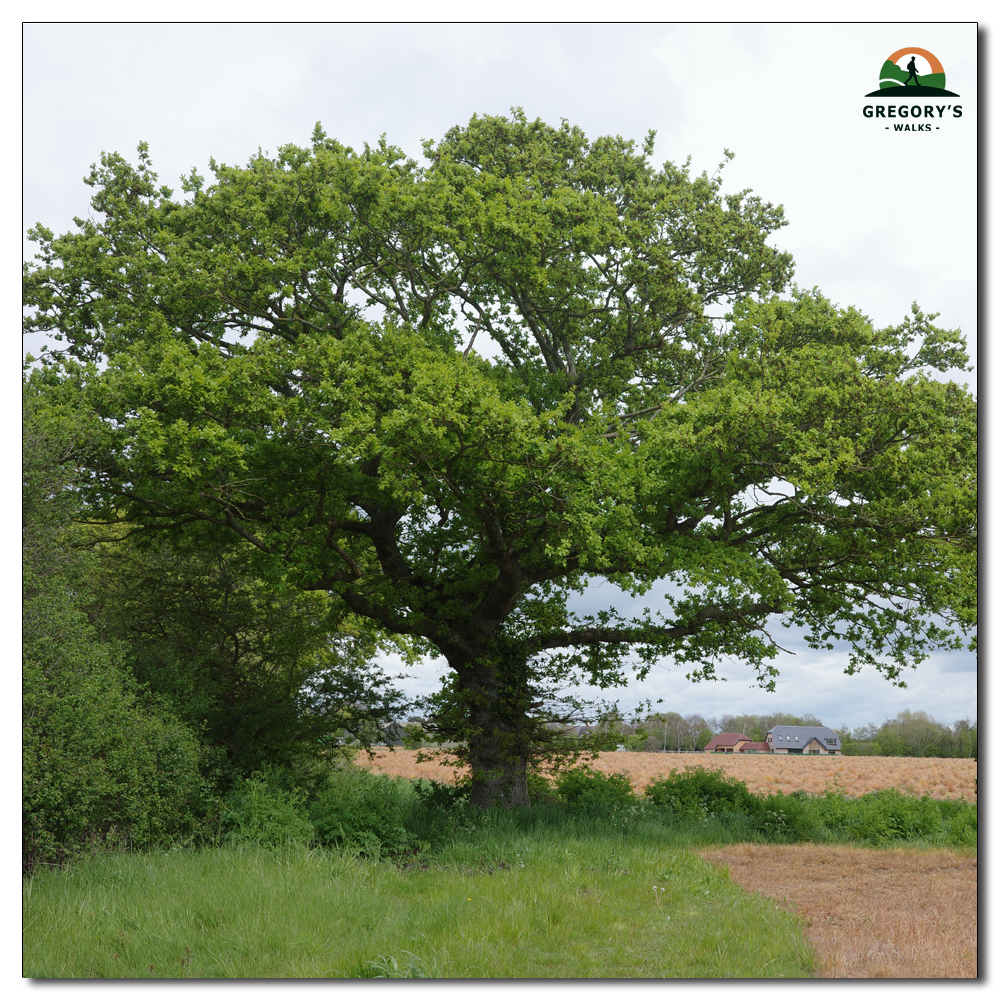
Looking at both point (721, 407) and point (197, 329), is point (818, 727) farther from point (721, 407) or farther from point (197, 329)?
point (197, 329)

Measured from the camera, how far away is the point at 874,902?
920 centimetres

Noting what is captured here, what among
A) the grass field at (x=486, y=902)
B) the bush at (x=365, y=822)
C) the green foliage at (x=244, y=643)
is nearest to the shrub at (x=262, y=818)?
the grass field at (x=486, y=902)

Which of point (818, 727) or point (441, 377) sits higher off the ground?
point (441, 377)

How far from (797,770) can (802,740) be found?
2970 millimetres

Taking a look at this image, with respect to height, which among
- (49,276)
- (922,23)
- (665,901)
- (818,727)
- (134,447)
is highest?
(922,23)

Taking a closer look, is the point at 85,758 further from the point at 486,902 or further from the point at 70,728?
the point at 486,902

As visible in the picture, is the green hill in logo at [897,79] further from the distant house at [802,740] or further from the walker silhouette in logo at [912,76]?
the distant house at [802,740]

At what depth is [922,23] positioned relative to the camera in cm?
855

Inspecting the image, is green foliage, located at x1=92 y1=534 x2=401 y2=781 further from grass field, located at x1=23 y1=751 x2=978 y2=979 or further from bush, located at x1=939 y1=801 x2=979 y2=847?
bush, located at x1=939 y1=801 x2=979 y2=847

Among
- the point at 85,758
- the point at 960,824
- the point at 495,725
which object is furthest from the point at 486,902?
the point at 960,824

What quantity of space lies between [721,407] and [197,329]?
938 cm

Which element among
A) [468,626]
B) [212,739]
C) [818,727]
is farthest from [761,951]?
[818,727]

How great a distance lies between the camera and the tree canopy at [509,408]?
11.9 m

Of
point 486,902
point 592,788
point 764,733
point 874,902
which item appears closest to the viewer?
point 486,902
